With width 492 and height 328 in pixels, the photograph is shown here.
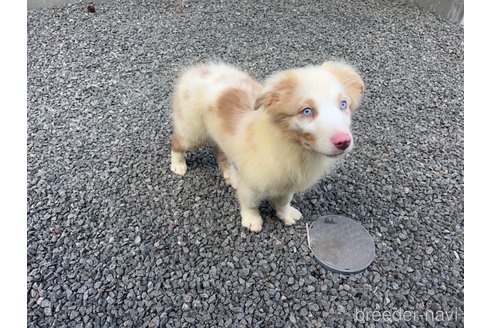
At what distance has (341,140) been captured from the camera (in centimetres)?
175

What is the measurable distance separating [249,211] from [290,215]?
1.05 feet

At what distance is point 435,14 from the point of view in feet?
18.8

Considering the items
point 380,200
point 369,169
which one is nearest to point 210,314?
point 380,200

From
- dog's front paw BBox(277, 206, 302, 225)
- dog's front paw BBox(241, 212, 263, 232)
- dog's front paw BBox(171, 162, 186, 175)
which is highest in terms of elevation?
dog's front paw BBox(277, 206, 302, 225)

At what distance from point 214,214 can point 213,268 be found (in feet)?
1.55

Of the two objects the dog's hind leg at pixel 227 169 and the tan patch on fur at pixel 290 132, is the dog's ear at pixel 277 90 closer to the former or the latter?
the tan patch on fur at pixel 290 132

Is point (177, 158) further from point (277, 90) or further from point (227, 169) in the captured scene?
point (277, 90)

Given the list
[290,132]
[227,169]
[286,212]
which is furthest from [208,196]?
Answer: [290,132]

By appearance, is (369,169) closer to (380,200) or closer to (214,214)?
(380,200)

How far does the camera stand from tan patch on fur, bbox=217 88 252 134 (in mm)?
2461

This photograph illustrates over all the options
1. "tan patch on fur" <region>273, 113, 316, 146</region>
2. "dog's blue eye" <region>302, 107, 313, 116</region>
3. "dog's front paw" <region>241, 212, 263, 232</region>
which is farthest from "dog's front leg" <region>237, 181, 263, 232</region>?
"dog's blue eye" <region>302, 107, 313, 116</region>

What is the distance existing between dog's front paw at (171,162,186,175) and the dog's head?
4.30 feet

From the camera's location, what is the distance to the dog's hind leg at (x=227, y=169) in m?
3.02

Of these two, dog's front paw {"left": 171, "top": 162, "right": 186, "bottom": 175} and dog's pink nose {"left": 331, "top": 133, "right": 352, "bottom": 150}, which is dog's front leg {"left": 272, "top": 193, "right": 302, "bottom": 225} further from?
dog's pink nose {"left": 331, "top": 133, "right": 352, "bottom": 150}
